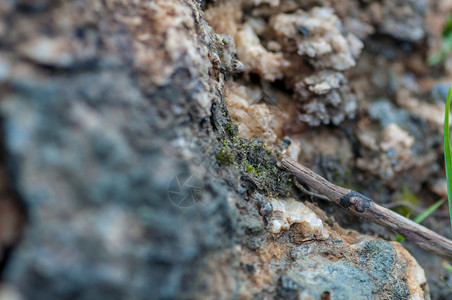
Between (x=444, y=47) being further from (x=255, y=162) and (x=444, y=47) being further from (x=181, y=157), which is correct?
(x=181, y=157)

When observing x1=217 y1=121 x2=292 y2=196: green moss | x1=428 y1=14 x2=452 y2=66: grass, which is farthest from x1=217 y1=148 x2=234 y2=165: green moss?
x1=428 y1=14 x2=452 y2=66: grass

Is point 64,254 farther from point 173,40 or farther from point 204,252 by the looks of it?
point 173,40

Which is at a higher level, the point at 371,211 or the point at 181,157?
the point at 181,157

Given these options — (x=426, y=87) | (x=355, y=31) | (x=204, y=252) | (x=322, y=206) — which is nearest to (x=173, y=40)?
(x=204, y=252)

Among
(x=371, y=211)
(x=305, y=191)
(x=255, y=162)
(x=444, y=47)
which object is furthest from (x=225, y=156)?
(x=444, y=47)

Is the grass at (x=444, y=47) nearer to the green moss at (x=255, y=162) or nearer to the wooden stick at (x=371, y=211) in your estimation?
the wooden stick at (x=371, y=211)

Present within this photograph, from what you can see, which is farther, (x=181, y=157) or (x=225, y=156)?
(x=225, y=156)

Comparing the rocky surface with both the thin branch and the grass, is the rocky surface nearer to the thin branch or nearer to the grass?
the thin branch
